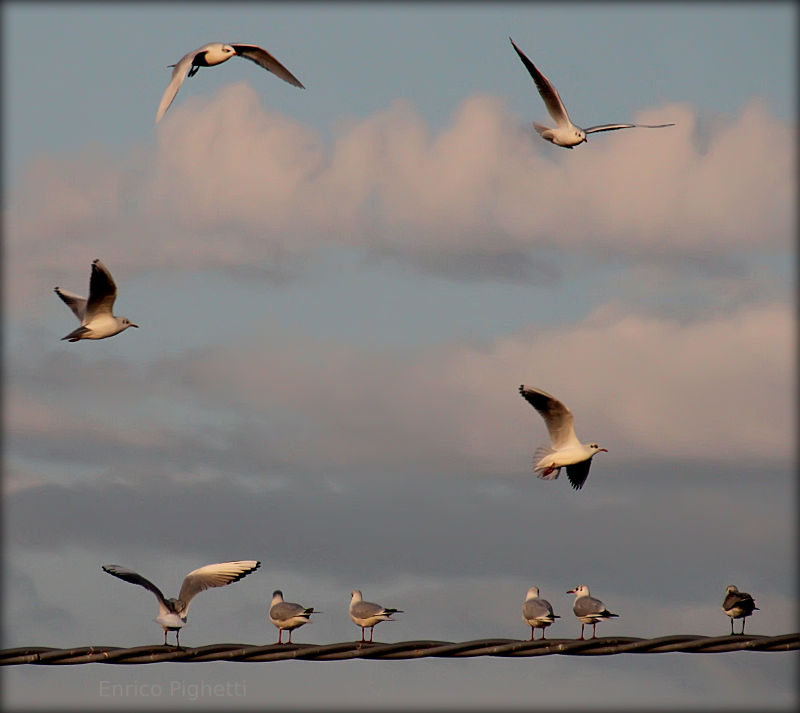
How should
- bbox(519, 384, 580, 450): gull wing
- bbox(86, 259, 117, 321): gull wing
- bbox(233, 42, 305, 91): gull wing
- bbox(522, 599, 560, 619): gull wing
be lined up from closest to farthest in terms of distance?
1. bbox(519, 384, 580, 450): gull wing
2. bbox(522, 599, 560, 619): gull wing
3. bbox(86, 259, 117, 321): gull wing
4. bbox(233, 42, 305, 91): gull wing

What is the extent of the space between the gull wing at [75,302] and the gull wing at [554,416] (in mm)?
8738

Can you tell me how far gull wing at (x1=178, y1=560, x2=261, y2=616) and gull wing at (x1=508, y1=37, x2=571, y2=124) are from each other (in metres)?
13.9

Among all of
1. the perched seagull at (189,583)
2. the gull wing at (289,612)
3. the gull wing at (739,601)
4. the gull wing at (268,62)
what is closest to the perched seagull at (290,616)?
the gull wing at (289,612)

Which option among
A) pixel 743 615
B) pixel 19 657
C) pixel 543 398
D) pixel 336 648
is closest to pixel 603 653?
pixel 336 648

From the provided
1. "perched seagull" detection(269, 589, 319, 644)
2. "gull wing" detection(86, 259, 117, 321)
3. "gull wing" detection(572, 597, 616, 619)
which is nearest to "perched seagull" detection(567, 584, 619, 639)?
"gull wing" detection(572, 597, 616, 619)

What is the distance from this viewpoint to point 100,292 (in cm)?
2739

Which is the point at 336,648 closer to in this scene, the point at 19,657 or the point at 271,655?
the point at 271,655

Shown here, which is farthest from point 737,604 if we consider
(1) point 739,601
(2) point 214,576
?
(2) point 214,576

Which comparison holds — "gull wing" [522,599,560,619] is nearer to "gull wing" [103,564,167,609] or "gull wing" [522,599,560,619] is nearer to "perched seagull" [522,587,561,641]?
"perched seagull" [522,587,561,641]

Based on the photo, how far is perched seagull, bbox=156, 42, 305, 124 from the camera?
2736cm

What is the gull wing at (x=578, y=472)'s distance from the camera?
2514cm

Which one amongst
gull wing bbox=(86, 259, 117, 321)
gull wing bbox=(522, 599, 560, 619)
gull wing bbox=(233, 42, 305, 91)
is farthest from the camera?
gull wing bbox=(233, 42, 305, 91)

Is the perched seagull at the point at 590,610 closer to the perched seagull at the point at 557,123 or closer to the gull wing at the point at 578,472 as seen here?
the gull wing at the point at 578,472

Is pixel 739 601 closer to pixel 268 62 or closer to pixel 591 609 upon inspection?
pixel 591 609
